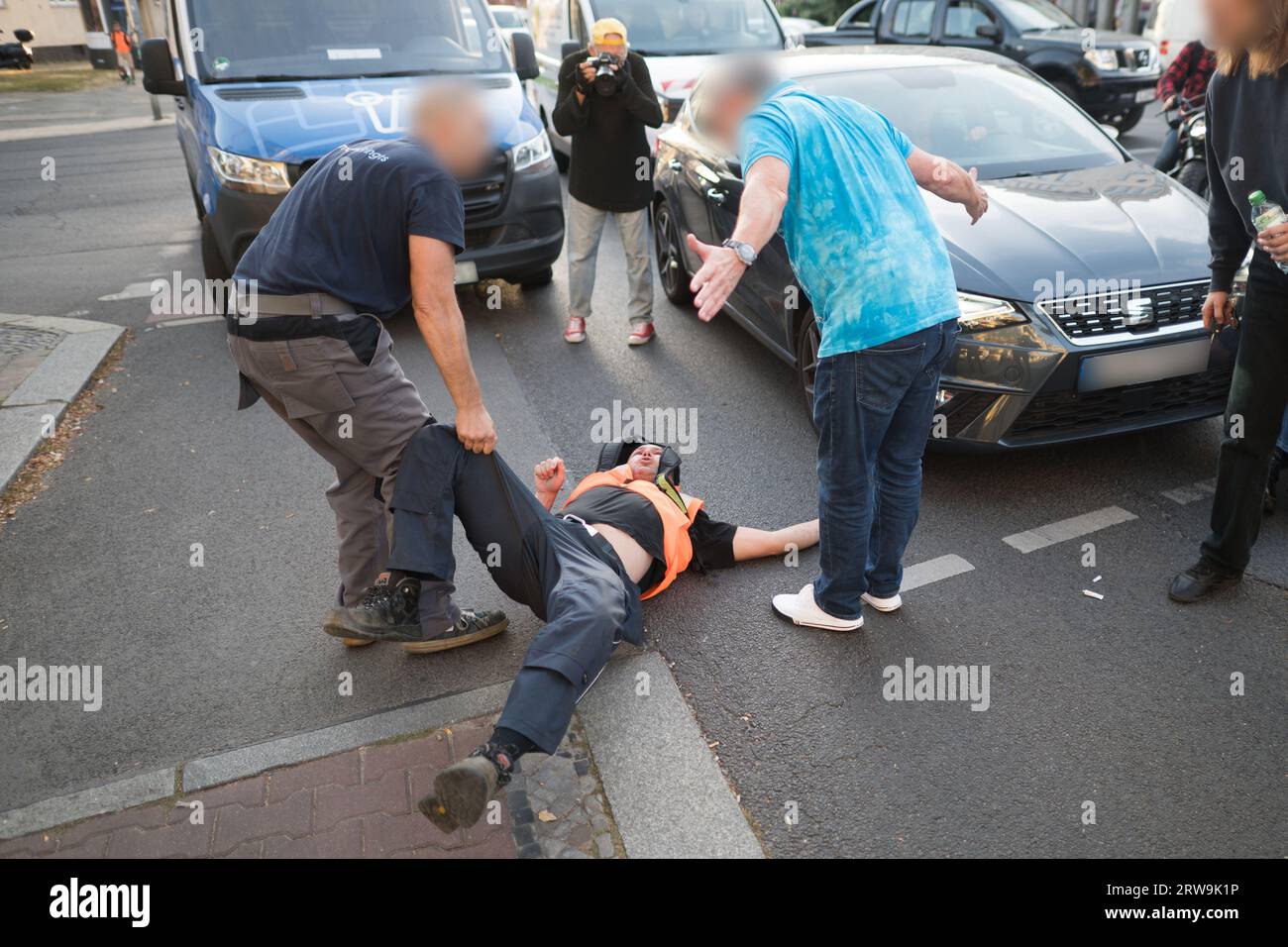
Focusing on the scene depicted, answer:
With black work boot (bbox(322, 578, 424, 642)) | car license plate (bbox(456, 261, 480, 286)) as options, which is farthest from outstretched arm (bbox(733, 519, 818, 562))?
car license plate (bbox(456, 261, 480, 286))

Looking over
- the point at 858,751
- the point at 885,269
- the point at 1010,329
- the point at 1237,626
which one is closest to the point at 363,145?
the point at 885,269

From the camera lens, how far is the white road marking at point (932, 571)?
3670 mm

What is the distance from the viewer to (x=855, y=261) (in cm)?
283

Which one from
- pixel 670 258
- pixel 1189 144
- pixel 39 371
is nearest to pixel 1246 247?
pixel 670 258

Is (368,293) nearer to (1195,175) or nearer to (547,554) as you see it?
(547,554)

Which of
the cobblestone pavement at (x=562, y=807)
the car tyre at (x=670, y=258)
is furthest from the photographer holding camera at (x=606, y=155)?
the cobblestone pavement at (x=562, y=807)

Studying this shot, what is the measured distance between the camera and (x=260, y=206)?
231 inches

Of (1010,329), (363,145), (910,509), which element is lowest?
(910,509)

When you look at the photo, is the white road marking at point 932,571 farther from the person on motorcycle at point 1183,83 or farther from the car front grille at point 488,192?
the person on motorcycle at point 1183,83

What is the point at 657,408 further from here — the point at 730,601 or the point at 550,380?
the point at 730,601

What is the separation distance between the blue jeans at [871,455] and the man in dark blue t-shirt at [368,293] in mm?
1051

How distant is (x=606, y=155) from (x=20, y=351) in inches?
150

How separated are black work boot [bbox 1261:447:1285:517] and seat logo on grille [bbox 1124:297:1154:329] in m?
0.73
